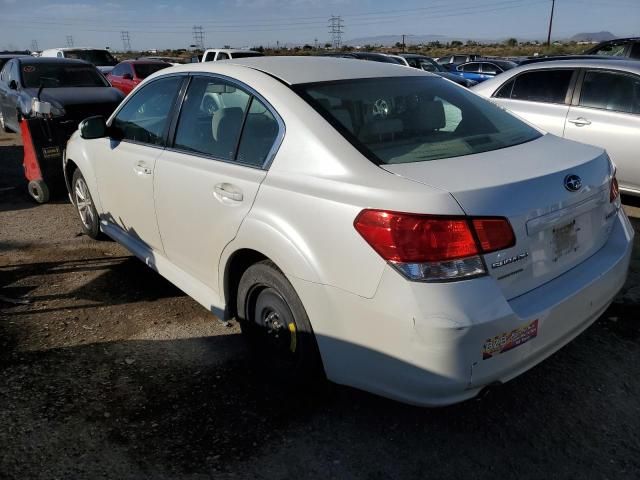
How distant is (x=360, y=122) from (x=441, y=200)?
2.63 feet

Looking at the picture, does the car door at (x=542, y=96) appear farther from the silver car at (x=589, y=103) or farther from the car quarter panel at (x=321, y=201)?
the car quarter panel at (x=321, y=201)

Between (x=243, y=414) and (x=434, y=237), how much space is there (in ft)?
4.59

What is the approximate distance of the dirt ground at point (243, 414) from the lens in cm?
242

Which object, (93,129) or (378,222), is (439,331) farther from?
(93,129)

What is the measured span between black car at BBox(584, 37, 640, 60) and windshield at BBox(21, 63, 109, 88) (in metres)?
9.10

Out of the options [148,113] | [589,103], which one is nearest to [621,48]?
[589,103]

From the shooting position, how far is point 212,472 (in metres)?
2.38

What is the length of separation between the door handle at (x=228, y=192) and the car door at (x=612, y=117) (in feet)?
14.7

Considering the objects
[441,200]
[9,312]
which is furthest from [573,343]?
[9,312]

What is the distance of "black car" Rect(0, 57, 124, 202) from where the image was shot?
6238 millimetres

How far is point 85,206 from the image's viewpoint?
5.07 metres

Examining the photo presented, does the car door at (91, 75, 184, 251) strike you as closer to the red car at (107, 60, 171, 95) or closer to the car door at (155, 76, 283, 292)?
the car door at (155, 76, 283, 292)

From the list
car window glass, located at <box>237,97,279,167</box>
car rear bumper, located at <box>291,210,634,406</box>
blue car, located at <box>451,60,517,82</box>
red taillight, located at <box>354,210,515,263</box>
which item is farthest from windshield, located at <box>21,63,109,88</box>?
blue car, located at <box>451,60,517,82</box>

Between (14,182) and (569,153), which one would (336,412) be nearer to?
(569,153)
